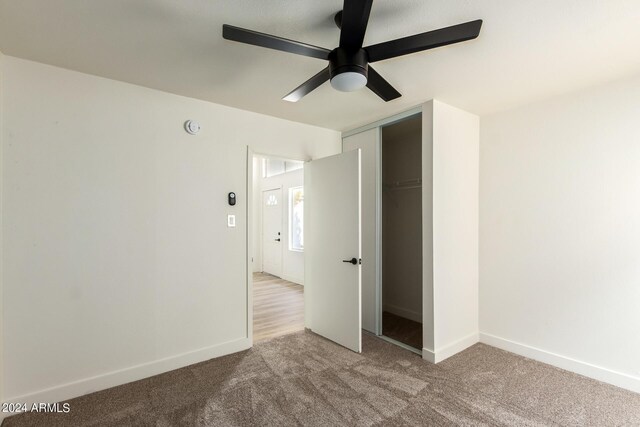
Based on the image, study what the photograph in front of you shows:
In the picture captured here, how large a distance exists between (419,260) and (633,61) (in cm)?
275

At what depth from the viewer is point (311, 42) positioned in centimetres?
193

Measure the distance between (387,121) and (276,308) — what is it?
3049 mm

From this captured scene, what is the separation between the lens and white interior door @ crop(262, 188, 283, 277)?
6.84m

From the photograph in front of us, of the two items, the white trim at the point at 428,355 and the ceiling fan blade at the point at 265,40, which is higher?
the ceiling fan blade at the point at 265,40

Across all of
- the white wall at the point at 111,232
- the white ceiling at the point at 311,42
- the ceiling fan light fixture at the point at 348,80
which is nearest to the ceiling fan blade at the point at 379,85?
the ceiling fan light fixture at the point at 348,80

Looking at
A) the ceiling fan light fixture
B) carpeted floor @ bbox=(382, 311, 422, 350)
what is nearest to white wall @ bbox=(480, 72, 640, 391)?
carpeted floor @ bbox=(382, 311, 422, 350)

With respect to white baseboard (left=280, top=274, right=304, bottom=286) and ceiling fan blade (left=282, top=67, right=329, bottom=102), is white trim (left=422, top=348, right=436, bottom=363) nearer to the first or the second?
ceiling fan blade (left=282, top=67, right=329, bottom=102)

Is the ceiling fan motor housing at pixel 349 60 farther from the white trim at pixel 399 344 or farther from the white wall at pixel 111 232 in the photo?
the white trim at pixel 399 344

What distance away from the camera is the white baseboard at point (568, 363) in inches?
94.3

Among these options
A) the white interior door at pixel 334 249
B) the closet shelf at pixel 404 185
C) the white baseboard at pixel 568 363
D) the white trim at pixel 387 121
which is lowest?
the white baseboard at pixel 568 363

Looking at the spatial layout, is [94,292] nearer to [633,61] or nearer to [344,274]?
[344,274]

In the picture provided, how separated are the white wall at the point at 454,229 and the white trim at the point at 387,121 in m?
0.17

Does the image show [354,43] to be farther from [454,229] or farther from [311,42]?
[454,229]

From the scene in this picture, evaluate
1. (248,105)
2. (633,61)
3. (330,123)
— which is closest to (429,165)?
(330,123)
